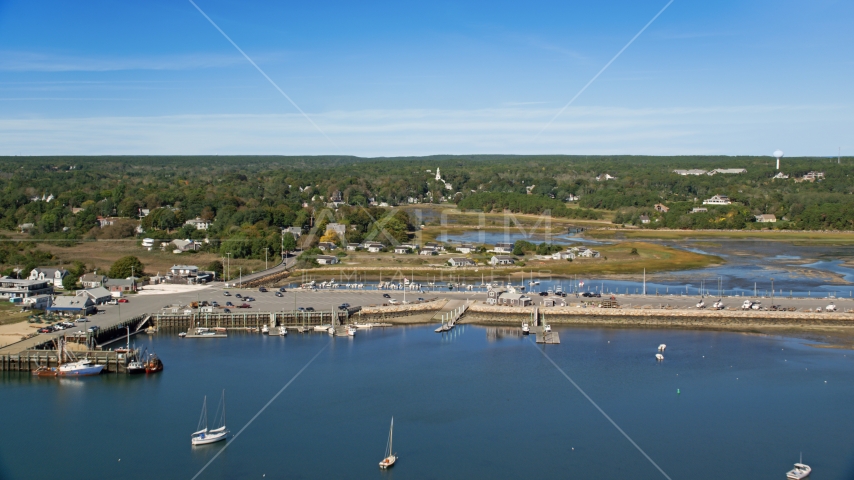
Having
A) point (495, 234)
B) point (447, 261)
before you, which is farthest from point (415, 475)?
point (495, 234)

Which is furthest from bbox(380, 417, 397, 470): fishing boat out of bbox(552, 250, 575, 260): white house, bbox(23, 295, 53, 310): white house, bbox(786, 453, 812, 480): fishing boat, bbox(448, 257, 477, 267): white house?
bbox(552, 250, 575, 260): white house

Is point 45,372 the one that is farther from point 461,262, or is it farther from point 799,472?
point 461,262

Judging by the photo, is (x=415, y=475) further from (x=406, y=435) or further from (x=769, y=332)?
(x=769, y=332)

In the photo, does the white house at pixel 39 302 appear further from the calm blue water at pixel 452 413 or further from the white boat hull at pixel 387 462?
the white boat hull at pixel 387 462

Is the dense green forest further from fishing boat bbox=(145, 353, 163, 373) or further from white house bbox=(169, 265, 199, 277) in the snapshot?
fishing boat bbox=(145, 353, 163, 373)

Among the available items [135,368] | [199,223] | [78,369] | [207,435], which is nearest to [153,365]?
[135,368]

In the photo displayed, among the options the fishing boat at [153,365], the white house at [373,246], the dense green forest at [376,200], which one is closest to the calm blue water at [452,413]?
the fishing boat at [153,365]
